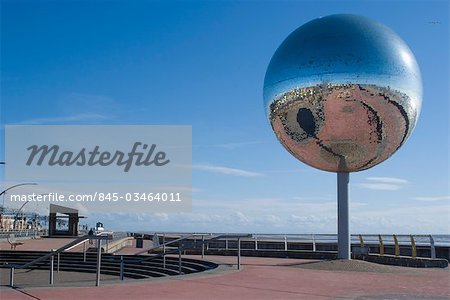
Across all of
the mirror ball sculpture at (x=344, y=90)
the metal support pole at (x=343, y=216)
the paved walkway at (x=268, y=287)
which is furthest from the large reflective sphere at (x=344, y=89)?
the paved walkway at (x=268, y=287)

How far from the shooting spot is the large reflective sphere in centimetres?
1388

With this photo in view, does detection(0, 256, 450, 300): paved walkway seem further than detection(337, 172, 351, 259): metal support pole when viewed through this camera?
No

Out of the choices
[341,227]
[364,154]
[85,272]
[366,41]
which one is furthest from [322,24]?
[85,272]

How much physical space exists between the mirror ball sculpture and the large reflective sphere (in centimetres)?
3

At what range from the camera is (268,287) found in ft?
37.4

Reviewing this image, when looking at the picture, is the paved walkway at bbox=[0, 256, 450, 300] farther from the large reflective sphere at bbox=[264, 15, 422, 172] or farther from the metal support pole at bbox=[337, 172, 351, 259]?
the large reflective sphere at bbox=[264, 15, 422, 172]

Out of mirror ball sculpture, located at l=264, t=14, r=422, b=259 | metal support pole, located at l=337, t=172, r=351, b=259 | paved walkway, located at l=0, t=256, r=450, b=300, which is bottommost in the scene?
paved walkway, located at l=0, t=256, r=450, b=300

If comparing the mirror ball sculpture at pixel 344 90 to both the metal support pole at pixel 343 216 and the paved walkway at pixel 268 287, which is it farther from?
the paved walkway at pixel 268 287

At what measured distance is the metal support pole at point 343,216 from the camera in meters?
16.8

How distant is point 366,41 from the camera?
46.4 feet

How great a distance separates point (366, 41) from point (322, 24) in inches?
54.9

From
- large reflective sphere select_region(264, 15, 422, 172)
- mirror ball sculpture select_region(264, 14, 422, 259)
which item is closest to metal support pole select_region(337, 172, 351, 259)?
mirror ball sculpture select_region(264, 14, 422, 259)

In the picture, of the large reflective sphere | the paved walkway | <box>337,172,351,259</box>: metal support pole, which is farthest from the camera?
<box>337,172,351,259</box>: metal support pole

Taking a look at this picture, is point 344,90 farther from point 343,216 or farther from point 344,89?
point 343,216
